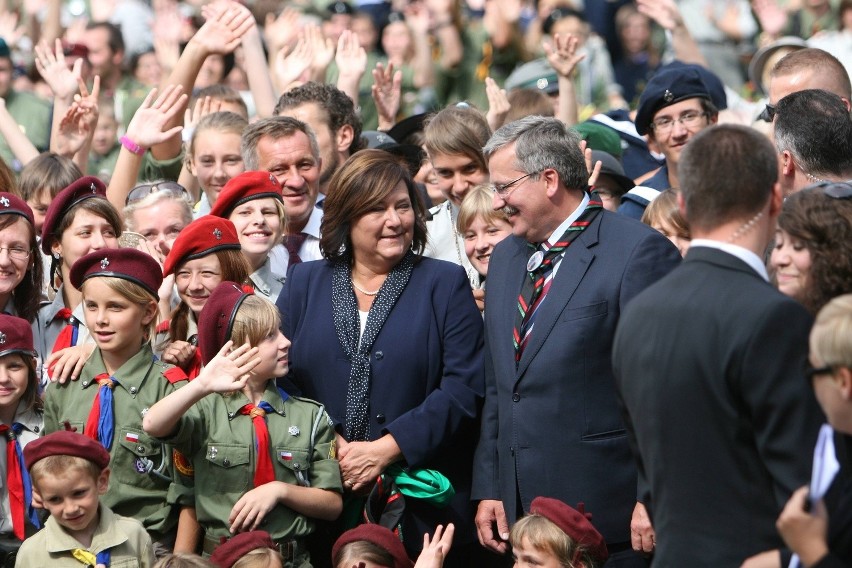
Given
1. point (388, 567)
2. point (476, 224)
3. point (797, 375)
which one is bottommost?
point (388, 567)

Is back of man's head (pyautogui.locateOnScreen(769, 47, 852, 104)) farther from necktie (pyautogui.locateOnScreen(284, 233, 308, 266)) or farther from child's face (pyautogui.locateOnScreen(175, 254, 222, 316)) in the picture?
child's face (pyautogui.locateOnScreen(175, 254, 222, 316))

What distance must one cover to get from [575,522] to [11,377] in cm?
251

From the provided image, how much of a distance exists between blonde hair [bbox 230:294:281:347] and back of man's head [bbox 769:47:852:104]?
278 centimetres

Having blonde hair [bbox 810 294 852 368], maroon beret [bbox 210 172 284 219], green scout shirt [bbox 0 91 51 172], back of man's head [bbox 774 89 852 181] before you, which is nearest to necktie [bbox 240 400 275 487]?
maroon beret [bbox 210 172 284 219]

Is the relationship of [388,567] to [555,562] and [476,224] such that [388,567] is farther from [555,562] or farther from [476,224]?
[476,224]

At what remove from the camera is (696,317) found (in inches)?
135

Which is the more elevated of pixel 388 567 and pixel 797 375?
pixel 797 375

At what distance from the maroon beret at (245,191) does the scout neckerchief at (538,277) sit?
5.05 feet

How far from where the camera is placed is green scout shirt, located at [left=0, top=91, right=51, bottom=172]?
1016cm

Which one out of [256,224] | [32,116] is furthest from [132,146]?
[32,116]

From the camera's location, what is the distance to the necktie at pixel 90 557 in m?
4.85

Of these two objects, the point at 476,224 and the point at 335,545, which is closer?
the point at 335,545

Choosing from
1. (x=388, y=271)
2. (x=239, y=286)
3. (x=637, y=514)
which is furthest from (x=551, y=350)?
(x=239, y=286)

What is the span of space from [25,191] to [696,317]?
186 inches
